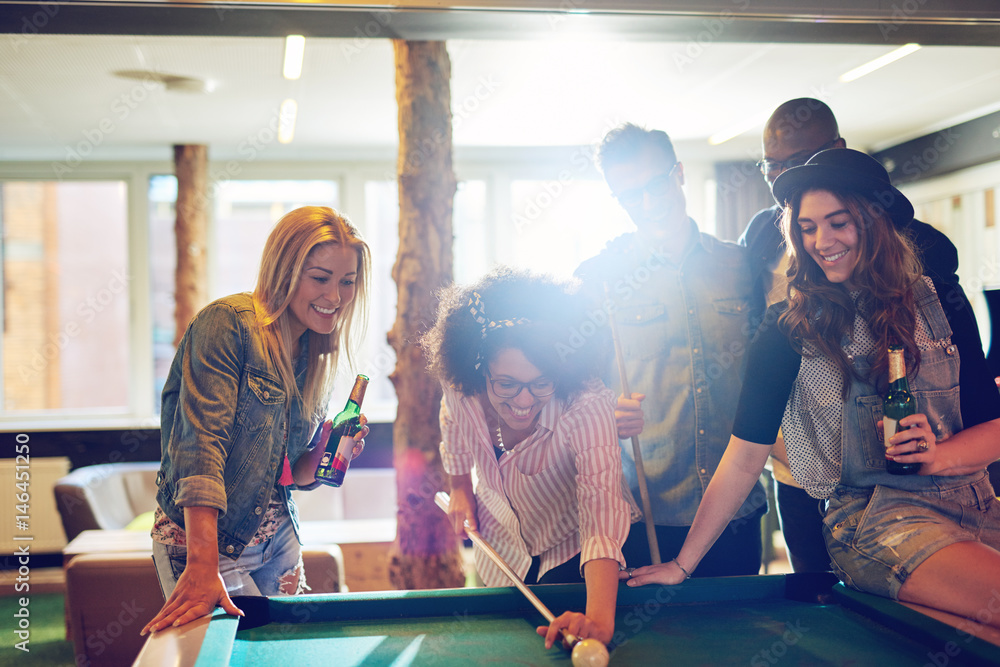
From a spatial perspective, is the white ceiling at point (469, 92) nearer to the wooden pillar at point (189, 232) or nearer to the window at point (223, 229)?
the wooden pillar at point (189, 232)

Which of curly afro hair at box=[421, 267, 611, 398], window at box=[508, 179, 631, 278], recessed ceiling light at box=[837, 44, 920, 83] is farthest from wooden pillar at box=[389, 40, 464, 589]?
window at box=[508, 179, 631, 278]

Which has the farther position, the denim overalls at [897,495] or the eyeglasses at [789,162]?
the eyeglasses at [789,162]

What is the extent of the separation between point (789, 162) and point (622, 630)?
56.0 inches

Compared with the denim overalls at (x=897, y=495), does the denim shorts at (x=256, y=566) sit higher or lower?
lower

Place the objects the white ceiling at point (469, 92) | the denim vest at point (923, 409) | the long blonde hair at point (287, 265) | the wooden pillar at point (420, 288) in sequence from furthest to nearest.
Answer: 1. the white ceiling at point (469, 92)
2. the wooden pillar at point (420, 288)
3. the long blonde hair at point (287, 265)
4. the denim vest at point (923, 409)

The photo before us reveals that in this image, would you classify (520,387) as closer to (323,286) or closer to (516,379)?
(516,379)

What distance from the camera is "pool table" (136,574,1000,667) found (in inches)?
48.3

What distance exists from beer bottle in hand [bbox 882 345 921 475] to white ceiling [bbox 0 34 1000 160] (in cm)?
229

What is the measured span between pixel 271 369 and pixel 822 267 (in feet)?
4.05

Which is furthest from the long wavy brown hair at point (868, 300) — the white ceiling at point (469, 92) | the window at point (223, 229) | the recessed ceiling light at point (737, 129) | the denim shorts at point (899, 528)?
the window at point (223, 229)

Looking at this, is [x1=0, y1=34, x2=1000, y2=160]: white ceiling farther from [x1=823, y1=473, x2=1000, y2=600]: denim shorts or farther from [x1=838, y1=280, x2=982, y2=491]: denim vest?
[x1=823, y1=473, x2=1000, y2=600]: denim shorts

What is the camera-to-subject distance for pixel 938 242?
1889 millimetres

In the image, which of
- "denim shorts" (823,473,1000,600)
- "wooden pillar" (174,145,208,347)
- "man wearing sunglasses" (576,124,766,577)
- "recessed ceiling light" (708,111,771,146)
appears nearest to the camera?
"denim shorts" (823,473,1000,600)

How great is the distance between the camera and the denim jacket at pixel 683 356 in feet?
6.49
